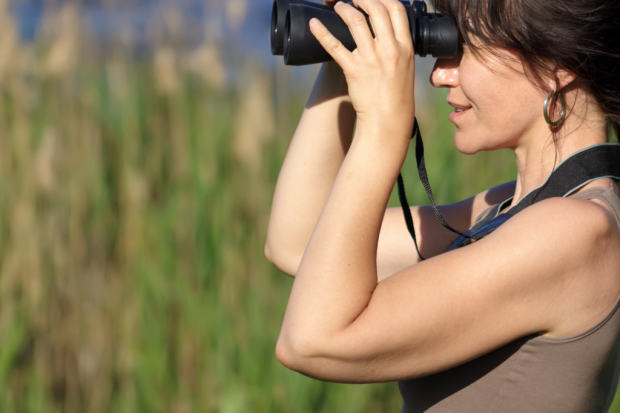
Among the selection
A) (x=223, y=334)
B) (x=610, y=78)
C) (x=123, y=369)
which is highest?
(x=610, y=78)

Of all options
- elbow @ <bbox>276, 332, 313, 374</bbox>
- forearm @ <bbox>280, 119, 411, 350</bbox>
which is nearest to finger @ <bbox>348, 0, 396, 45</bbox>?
forearm @ <bbox>280, 119, 411, 350</bbox>

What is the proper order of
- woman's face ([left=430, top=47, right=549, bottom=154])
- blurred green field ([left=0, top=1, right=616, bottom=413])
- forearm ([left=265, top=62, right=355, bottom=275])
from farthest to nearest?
blurred green field ([left=0, top=1, right=616, bottom=413]) → forearm ([left=265, top=62, right=355, bottom=275]) → woman's face ([left=430, top=47, right=549, bottom=154])

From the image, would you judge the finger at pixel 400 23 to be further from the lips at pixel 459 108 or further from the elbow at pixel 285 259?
the elbow at pixel 285 259

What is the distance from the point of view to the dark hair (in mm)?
724

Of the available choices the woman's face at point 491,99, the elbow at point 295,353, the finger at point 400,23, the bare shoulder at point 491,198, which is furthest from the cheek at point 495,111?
the elbow at point 295,353

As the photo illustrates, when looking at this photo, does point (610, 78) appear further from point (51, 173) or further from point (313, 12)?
point (51, 173)

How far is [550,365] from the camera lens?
698 mm

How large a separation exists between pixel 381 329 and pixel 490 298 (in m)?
0.12

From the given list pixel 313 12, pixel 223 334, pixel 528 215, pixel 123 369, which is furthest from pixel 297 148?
pixel 123 369

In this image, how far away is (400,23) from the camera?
0.72m

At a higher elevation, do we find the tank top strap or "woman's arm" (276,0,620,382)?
the tank top strap

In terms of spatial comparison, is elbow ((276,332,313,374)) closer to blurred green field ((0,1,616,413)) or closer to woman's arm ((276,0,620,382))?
woman's arm ((276,0,620,382))

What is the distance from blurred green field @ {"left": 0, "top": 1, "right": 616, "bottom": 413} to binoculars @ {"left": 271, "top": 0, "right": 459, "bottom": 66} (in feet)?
3.00

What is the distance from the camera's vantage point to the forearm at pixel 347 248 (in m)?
0.65
